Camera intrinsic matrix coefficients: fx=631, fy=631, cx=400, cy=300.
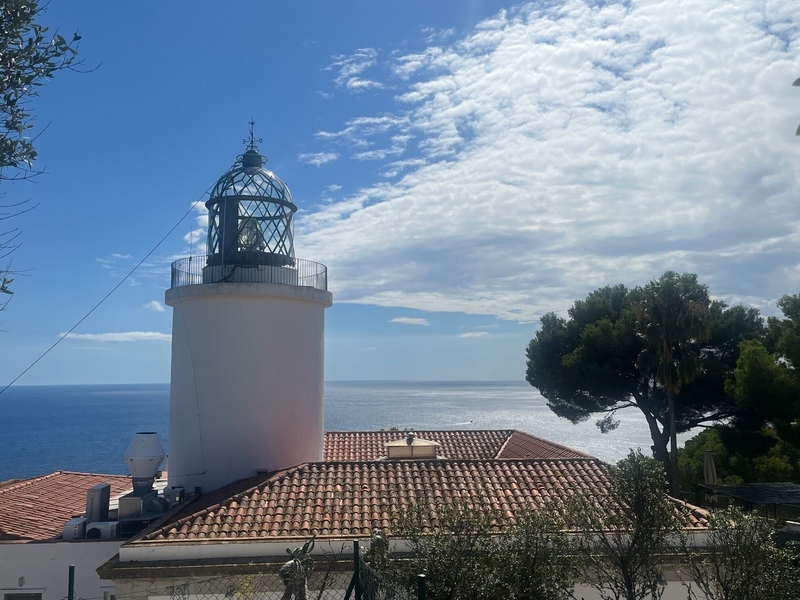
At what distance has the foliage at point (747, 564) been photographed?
6750 millimetres

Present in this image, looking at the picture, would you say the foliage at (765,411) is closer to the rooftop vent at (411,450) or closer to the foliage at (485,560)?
the rooftop vent at (411,450)

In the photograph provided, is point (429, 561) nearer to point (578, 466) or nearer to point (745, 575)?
point (745, 575)

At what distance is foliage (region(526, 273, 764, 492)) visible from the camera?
23.5 m

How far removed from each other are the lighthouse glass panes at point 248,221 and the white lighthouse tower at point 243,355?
0.07 ft

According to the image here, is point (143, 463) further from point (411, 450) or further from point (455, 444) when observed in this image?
point (455, 444)

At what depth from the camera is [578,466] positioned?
11727mm

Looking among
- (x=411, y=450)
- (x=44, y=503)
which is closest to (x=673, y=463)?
(x=411, y=450)

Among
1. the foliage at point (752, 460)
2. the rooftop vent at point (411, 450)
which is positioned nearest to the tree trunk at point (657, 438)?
the foliage at point (752, 460)

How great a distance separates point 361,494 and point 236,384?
152 inches

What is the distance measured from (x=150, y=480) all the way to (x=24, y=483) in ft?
14.4

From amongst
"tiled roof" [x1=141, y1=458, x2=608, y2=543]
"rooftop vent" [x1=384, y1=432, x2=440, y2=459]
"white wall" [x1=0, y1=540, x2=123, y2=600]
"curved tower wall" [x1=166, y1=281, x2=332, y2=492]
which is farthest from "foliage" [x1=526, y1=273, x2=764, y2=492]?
"white wall" [x1=0, y1=540, x2=123, y2=600]

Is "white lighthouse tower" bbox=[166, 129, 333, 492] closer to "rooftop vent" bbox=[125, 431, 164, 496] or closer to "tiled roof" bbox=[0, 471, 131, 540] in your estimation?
"rooftop vent" bbox=[125, 431, 164, 496]

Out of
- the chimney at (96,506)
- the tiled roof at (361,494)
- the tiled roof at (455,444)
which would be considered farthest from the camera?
the tiled roof at (455,444)

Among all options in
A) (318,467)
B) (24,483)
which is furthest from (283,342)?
(24,483)
